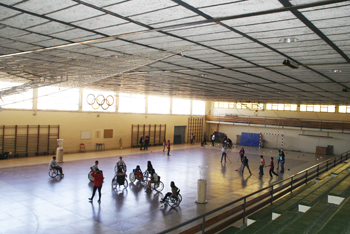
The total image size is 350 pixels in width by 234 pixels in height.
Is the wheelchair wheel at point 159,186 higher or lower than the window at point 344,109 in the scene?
lower

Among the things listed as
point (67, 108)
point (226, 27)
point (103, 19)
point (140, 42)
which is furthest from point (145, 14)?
point (67, 108)

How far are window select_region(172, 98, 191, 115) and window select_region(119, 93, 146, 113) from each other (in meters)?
5.89

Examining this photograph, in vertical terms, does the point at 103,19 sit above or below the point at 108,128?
above

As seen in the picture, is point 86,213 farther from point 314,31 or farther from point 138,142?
point 138,142

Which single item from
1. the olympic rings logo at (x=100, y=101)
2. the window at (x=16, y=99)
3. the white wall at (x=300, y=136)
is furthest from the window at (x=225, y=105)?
the window at (x=16, y=99)

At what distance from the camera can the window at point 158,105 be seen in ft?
107

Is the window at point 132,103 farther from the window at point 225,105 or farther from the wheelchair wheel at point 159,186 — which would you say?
the wheelchair wheel at point 159,186

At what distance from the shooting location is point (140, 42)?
22.6 ft

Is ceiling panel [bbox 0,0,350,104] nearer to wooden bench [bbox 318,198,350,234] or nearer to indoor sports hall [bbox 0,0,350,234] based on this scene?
indoor sports hall [bbox 0,0,350,234]

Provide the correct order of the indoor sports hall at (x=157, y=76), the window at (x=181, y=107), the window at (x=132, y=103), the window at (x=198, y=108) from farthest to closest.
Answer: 1. the window at (x=198, y=108)
2. the window at (x=181, y=107)
3. the window at (x=132, y=103)
4. the indoor sports hall at (x=157, y=76)

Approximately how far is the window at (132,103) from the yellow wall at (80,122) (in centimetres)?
65

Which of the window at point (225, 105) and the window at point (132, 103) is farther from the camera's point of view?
the window at point (225, 105)

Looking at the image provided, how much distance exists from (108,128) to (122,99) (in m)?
3.57

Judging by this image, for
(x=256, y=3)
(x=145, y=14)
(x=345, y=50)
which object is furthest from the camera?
(x=345, y=50)
